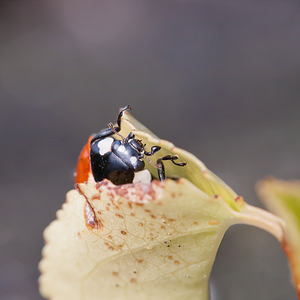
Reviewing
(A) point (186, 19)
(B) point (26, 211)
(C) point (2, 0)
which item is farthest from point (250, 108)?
(C) point (2, 0)

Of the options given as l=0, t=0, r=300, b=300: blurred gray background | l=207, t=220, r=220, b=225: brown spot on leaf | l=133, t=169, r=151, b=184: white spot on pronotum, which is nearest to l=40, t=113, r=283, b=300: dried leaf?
l=207, t=220, r=220, b=225: brown spot on leaf

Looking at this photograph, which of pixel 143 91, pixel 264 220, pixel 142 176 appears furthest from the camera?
pixel 143 91

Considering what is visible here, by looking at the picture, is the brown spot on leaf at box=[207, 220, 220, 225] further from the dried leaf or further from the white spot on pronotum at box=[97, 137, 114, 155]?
the white spot on pronotum at box=[97, 137, 114, 155]

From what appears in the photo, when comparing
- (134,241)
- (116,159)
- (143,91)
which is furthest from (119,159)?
(143,91)

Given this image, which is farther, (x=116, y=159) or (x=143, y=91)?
(x=143, y=91)

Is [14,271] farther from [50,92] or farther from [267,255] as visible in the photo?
[267,255]

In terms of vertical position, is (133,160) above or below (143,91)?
below

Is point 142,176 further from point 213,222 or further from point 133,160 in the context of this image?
point 213,222

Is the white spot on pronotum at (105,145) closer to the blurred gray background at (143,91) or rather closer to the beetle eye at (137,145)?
the beetle eye at (137,145)
